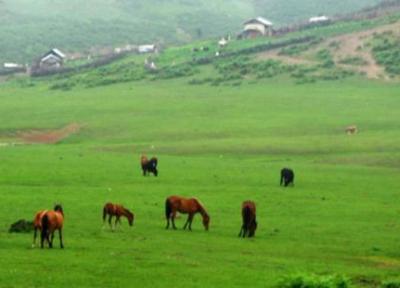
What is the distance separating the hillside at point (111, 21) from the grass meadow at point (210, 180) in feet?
213

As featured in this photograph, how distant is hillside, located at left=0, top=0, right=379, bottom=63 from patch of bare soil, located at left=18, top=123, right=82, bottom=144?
7743cm

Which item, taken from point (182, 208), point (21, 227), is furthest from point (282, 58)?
point (21, 227)

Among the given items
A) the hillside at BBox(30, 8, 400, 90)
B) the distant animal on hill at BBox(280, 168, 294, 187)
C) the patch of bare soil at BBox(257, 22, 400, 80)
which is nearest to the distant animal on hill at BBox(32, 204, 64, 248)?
Result: the distant animal on hill at BBox(280, 168, 294, 187)

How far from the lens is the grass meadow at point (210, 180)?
79.7 feet

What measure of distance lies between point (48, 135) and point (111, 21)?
112696mm

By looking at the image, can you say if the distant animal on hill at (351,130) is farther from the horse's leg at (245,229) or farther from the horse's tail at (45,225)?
the horse's tail at (45,225)

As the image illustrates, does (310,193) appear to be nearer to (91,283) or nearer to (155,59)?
(91,283)

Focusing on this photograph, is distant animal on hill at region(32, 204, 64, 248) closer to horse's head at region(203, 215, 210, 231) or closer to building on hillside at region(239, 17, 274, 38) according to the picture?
horse's head at region(203, 215, 210, 231)

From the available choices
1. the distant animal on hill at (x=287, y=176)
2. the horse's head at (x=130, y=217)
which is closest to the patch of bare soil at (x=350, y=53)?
the distant animal on hill at (x=287, y=176)

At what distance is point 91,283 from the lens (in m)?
21.5

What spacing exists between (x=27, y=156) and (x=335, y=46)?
179ft

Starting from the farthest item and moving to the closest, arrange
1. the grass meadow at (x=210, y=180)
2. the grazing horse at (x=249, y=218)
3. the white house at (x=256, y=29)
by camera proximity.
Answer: the white house at (x=256, y=29)
the grazing horse at (x=249, y=218)
the grass meadow at (x=210, y=180)

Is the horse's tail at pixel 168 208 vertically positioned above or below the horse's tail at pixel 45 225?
above

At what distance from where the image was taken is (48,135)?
221ft
